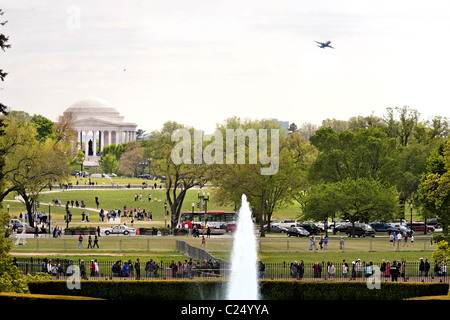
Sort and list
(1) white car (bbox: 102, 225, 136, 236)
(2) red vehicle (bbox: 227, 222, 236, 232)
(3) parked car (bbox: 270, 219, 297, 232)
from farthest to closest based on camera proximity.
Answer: (3) parked car (bbox: 270, 219, 297, 232) → (2) red vehicle (bbox: 227, 222, 236, 232) → (1) white car (bbox: 102, 225, 136, 236)

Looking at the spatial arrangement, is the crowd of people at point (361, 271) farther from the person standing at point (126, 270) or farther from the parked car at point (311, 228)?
the parked car at point (311, 228)

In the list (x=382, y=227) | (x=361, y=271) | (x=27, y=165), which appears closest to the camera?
(x=361, y=271)

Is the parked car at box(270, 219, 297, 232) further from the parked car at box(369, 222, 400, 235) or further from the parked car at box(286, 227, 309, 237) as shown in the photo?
the parked car at box(369, 222, 400, 235)

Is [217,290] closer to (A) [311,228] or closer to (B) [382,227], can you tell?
(A) [311,228]

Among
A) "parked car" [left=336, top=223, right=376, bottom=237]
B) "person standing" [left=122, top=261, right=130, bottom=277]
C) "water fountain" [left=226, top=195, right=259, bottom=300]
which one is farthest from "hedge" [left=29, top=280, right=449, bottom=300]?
"parked car" [left=336, top=223, right=376, bottom=237]

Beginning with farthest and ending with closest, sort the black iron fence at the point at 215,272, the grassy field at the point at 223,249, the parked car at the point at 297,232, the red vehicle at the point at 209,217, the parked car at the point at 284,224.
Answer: the red vehicle at the point at 209,217 < the parked car at the point at 284,224 < the parked car at the point at 297,232 < the grassy field at the point at 223,249 < the black iron fence at the point at 215,272

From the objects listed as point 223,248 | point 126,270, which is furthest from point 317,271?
point 223,248

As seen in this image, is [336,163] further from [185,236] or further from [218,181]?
[185,236]

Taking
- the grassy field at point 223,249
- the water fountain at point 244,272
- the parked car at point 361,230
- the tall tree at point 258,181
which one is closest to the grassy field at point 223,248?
the grassy field at point 223,249

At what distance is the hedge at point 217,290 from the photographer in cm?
3556

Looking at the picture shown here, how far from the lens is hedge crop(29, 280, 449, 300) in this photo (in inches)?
1400

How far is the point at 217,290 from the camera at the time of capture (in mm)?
35812
